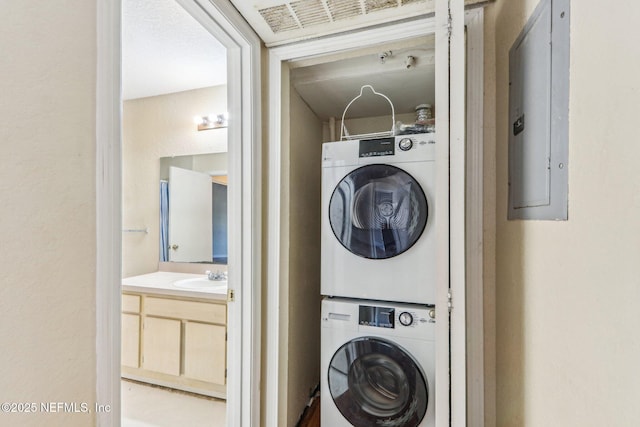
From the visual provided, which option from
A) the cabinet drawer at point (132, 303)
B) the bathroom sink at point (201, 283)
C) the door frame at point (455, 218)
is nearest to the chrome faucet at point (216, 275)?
the bathroom sink at point (201, 283)

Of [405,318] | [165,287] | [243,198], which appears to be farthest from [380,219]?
[165,287]

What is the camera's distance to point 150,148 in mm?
2715

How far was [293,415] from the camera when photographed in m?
1.66

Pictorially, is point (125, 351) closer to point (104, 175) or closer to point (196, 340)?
point (196, 340)

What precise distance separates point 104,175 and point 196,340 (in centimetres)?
174

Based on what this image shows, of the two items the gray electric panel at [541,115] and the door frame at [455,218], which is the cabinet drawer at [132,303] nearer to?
the door frame at [455,218]

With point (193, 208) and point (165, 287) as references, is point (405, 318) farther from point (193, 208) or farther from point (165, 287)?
point (193, 208)

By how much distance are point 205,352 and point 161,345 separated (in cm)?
39

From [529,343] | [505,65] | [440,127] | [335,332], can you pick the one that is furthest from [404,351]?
[505,65]

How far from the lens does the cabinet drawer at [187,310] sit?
2.02 metres

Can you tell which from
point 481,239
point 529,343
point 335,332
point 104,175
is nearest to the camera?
point 104,175

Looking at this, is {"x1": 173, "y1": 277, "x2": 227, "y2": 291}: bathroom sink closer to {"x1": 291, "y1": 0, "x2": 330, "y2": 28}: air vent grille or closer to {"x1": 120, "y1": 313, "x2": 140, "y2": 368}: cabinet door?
{"x1": 120, "y1": 313, "x2": 140, "y2": 368}: cabinet door

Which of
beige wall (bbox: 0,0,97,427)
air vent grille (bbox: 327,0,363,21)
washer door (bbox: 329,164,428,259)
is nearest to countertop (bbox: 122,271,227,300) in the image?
washer door (bbox: 329,164,428,259)

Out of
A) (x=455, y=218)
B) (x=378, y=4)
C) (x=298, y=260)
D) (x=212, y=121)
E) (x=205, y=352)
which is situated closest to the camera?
(x=455, y=218)
